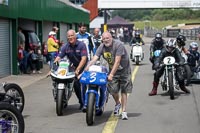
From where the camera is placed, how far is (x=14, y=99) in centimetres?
927

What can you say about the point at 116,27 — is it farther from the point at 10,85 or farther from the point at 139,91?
the point at 10,85

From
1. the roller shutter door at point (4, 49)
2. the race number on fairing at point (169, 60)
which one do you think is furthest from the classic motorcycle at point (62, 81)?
the roller shutter door at point (4, 49)

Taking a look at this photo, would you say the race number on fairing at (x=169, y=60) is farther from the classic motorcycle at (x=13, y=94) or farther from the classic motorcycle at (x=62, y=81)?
the classic motorcycle at (x=13, y=94)

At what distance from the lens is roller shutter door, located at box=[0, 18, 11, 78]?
59.9 feet

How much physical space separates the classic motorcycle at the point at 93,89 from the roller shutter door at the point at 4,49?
373 inches

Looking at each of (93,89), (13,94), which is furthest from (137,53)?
Result: (93,89)

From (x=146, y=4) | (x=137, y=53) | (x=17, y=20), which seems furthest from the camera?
(x=146, y=4)

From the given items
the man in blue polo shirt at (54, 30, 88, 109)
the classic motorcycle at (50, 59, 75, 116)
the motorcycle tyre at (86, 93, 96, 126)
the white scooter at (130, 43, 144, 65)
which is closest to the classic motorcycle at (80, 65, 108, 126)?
the motorcycle tyre at (86, 93, 96, 126)

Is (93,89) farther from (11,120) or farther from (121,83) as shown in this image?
(11,120)

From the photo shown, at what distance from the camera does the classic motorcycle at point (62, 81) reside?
9.82 m

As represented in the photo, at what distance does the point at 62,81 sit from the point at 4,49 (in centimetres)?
916

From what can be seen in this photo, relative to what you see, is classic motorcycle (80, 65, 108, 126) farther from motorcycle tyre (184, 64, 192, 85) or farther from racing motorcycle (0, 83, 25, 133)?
motorcycle tyre (184, 64, 192, 85)

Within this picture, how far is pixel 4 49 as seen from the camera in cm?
1861

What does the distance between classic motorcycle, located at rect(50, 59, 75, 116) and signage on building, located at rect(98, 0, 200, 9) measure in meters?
52.7
